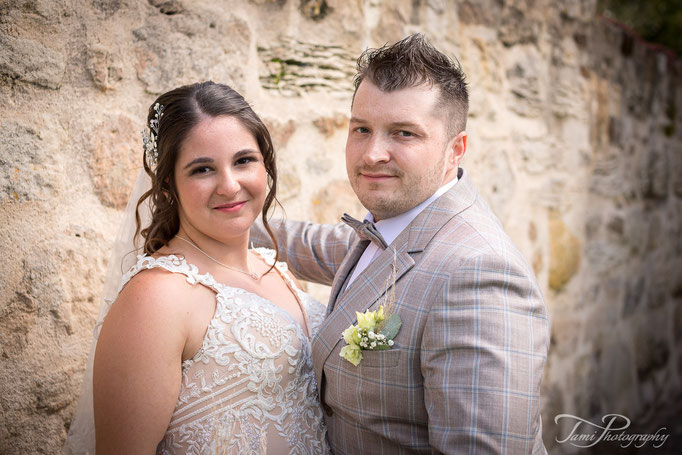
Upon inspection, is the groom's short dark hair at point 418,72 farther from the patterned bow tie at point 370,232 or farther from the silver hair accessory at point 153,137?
the silver hair accessory at point 153,137

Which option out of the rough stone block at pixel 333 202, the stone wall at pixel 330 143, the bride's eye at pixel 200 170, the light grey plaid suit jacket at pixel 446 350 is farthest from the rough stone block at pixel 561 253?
the bride's eye at pixel 200 170

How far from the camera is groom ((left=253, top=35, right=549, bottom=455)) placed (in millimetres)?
1563

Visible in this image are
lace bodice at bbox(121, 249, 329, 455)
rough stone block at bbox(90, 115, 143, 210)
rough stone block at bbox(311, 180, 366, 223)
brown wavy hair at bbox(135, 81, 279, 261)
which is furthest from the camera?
rough stone block at bbox(311, 180, 366, 223)

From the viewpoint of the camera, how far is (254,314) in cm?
189

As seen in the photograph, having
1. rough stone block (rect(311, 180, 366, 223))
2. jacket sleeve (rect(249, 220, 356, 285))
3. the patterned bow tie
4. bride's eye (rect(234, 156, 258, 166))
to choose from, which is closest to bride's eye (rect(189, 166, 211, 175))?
bride's eye (rect(234, 156, 258, 166))

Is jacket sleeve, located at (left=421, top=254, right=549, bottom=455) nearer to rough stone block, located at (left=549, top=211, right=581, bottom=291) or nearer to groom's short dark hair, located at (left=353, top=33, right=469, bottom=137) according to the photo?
groom's short dark hair, located at (left=353, top=33, right=469, bottom=137)

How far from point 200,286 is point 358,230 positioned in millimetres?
578

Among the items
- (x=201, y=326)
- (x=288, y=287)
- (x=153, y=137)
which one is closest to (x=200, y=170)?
(x=153, y=137)

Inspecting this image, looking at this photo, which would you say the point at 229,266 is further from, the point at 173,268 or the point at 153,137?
the point at 153,137

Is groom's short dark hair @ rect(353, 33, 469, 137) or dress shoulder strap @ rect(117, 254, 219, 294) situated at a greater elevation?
groom's short dark hair @ rect(353, 33, 469, 137)

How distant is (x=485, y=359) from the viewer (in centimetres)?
156

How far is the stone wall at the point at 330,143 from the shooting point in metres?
1.81

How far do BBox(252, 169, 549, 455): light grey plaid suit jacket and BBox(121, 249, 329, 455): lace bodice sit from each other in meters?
0.09

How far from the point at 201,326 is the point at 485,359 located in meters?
0.86
